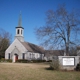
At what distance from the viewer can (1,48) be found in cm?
6281

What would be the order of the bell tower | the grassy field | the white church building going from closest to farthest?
the grassy field < the white church building < the bell tower

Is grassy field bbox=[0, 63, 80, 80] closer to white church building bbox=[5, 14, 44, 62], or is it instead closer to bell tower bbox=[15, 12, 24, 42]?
white church building bbox=[5, 14, 44, 62]

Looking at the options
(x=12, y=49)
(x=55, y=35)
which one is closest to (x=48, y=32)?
(x=55, y=35)

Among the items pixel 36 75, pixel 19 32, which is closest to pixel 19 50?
pixel 19 32

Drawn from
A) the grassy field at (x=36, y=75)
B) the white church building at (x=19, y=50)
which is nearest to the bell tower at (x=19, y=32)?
the white church building at (x=19, y=50)

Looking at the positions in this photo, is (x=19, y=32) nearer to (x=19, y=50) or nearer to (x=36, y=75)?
(x=19, y=50)

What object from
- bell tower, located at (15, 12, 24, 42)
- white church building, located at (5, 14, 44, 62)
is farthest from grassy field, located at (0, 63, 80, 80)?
bell tower, located at (15, 12, 24, 42)

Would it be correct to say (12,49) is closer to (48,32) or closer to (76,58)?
(48,32)

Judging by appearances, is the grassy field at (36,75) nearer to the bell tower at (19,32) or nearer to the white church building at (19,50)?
the white church building at (19,50)

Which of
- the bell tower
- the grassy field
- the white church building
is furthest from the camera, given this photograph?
the bell tower

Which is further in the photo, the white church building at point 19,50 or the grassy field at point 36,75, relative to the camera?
the white church building at point 19,50

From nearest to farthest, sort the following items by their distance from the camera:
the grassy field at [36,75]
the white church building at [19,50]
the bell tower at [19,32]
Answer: the grassy field at [36,75], the white church building at [19,50], the bell tower at [19,32]

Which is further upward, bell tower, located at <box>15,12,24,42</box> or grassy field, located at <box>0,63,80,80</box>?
bell tower, located at <box>15,12,24,42</box>

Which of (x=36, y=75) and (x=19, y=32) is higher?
(x=19, y=32)
